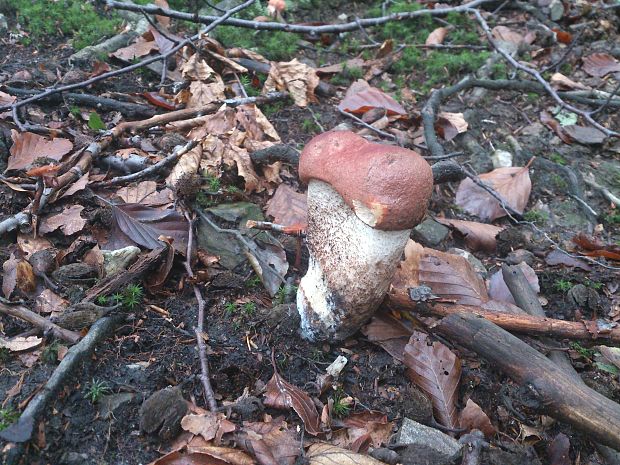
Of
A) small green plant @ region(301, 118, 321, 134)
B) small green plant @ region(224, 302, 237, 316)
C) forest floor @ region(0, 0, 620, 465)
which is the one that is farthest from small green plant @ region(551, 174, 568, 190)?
small green plant @ region(224, 302, 237, 316)

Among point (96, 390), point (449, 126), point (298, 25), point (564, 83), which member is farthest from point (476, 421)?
point (298, 25)

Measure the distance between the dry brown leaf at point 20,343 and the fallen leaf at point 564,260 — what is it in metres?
2.99

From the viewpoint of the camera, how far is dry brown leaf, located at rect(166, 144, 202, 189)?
9.59 feet

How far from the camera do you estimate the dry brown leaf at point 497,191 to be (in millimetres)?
3643

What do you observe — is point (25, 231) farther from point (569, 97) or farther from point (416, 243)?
point (569, 97)

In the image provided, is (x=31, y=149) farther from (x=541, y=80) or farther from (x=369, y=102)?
(x=541, y=80)

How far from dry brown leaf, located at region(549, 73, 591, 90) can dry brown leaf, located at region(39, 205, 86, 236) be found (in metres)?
4.53

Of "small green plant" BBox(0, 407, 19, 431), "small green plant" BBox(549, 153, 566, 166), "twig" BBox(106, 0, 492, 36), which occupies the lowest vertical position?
"small green plant" BBox(549, 153, 566, 166)

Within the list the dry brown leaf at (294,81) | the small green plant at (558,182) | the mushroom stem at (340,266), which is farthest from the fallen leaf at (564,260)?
the dry brown leaf at (294,81)

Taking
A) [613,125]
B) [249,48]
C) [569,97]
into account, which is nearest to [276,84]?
[249,48]

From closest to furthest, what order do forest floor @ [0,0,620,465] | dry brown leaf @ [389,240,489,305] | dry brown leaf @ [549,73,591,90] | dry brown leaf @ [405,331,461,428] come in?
1. forest floor @ [0,0,620,465]
2. dry brown leaf @ [405,331,461,428]
3. dry brown leaf @ [389,240,489,305]
4. dry brown leaf @ [549,73,591,90]

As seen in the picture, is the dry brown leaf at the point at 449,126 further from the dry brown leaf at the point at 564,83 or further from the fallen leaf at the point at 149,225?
the fallen leaf at the point at 149,225

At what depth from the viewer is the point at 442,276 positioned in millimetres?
2719

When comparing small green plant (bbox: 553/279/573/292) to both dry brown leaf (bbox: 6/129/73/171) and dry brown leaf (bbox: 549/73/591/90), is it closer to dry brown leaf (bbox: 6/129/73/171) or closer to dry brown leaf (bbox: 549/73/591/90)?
dry brown leaf (bbox: 549/73/591/90)
